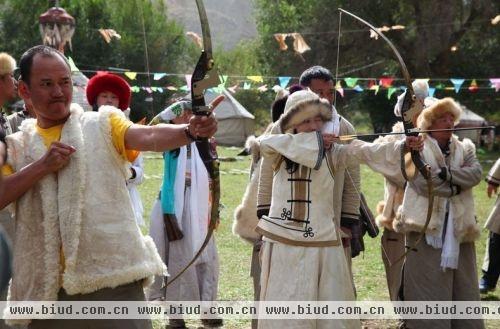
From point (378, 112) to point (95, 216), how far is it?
1542 inches

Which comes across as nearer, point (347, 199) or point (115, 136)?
point (115, 136)

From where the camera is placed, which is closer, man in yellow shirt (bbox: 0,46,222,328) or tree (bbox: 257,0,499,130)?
A: man in yellow shirt (bbox: 0,46,222,328)

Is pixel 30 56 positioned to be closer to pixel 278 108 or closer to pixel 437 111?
pixel 278 108

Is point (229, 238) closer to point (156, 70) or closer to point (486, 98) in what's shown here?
point (156, 70)

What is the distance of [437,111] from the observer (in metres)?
6.14

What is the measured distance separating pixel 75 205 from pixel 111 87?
9.24 ft

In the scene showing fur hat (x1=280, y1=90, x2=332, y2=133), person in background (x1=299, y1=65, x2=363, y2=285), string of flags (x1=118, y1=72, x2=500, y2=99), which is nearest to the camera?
fur hat (x1=280, y1=90, x2=332, y2=133)

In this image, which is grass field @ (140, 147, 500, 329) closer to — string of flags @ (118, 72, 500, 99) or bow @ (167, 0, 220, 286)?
string of flags @ (118, 72, 500, 99)

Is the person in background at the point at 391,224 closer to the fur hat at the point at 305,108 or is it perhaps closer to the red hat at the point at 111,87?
the fur hat at the point at 305,108

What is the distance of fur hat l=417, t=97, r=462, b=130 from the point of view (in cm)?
613

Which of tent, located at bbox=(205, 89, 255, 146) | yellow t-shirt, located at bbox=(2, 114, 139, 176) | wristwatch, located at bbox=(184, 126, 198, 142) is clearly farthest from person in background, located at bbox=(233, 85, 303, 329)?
tent, located at bbox=(205, 89, 255, 146)

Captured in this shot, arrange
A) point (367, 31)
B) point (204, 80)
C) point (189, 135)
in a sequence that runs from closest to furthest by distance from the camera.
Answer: point (189, 135) < point (204, 80) < point (367, 31)

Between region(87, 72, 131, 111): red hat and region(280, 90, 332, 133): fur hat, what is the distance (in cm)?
153

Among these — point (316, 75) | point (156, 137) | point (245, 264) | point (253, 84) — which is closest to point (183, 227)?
point (316, 75)
